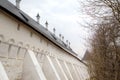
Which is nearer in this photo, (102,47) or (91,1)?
(91,1)

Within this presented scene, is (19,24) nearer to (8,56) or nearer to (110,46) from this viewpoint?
(8,56)

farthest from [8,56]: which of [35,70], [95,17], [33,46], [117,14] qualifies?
[117,14]

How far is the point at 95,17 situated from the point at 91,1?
0.62 meters

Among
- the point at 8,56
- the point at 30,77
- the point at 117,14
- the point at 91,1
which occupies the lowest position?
the point at 30,77

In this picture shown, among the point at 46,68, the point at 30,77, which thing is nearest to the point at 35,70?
the point at 30,77

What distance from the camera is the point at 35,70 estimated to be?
11.6 meters

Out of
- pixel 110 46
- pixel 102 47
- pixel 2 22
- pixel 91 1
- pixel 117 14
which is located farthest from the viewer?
pixel 102 47

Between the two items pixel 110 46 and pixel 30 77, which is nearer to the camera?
pixel 30 77

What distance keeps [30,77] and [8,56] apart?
1738 mm

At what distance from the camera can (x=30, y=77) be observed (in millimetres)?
11594

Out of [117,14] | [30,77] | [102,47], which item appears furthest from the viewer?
[102,47]

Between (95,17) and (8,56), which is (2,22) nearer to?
(8,56)

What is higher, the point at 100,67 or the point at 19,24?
the point at 19,24

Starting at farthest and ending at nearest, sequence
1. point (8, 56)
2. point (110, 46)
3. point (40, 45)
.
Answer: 1. point (40, 45)
2. point (110, 46)
3. point (8, 56)
